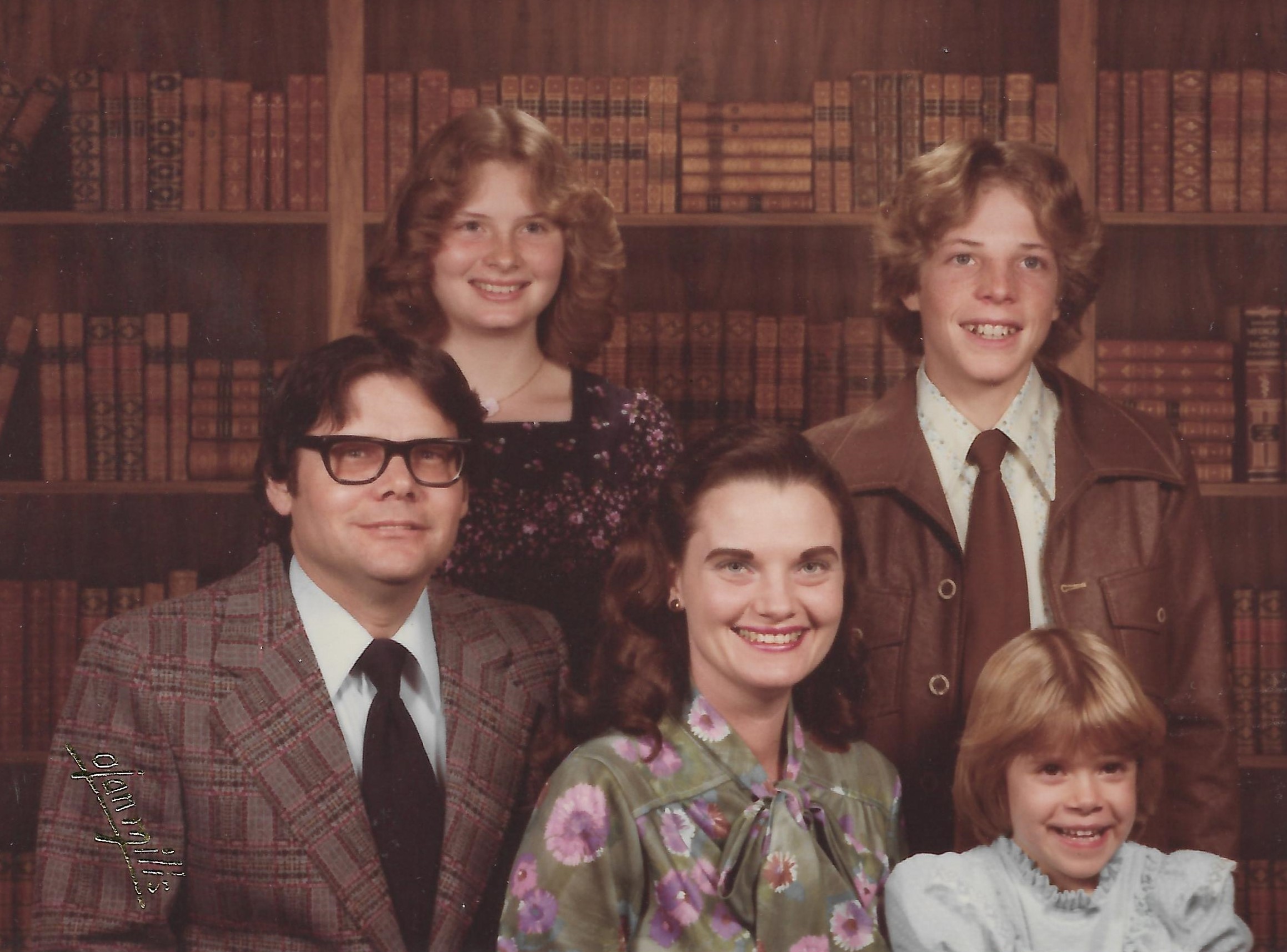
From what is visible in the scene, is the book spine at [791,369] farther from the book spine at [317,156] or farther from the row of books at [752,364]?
the book spine at [317,156]

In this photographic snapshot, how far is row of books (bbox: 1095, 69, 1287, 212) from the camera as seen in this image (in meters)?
3.21

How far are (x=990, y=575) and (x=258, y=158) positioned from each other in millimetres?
1742

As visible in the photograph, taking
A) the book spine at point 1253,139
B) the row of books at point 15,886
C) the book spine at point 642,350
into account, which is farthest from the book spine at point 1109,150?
the row of books at point 15,886

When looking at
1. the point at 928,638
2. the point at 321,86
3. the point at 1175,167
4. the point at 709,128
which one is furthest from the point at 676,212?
the point at 928,638

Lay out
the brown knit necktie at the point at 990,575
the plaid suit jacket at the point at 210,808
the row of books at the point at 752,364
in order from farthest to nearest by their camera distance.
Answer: the row of books at the point at 752,364 → the brown knit necktie at the point at 990,575 → the plaid suit jacket at the point at 210,808

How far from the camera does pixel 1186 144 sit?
10.6ft

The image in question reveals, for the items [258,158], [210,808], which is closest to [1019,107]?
[258,158]

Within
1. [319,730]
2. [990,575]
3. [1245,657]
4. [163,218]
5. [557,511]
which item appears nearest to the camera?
[319,730]

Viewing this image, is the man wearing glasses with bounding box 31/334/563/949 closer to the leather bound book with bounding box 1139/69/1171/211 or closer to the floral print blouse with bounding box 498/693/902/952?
the floral print blouse with bounding box 498/693/902/952

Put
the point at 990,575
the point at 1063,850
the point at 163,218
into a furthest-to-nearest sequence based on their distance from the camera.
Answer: the point at 163,218
the point at 990,575
the point at 1063,850

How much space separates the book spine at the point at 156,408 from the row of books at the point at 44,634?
0.78 ft

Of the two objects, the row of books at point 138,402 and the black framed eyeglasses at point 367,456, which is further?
the row of books at point 138,402

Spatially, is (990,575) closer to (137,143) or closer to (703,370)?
(703,370)

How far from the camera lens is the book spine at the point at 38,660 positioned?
3227mm
